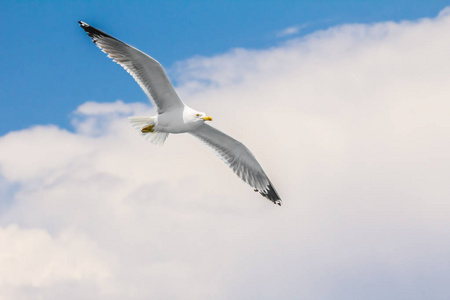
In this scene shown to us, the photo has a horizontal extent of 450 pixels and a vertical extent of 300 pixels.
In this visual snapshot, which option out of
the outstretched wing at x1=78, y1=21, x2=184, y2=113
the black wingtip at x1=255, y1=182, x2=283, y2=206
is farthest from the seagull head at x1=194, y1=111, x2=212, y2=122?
the black wingtip at x1=255, y1=182, x2=283, y2=206

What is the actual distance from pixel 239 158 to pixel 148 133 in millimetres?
2093

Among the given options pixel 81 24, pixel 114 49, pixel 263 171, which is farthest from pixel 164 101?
pixel 263 171

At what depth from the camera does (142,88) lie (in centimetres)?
→ 1255

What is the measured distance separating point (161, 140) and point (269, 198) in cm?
290

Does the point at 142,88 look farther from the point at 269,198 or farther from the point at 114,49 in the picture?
the point at 269,198

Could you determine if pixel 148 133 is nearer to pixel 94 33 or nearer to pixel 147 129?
pixel 147 129

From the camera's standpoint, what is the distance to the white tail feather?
12977mm

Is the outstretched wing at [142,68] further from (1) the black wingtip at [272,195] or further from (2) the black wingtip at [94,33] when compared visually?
(1) the black wingtip at [272,195]

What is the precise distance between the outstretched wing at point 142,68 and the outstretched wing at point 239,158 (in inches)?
49.7

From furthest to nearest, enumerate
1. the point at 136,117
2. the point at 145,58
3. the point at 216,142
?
1. the point at 216,142
2. the point at 136,117
3. the point at 145,58

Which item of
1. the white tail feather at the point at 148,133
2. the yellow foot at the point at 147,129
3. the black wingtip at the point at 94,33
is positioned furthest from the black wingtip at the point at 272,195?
the black wingtip at the point at 94,33

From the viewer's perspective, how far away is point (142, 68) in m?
12.4

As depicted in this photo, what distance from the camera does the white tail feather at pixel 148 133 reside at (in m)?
13.0

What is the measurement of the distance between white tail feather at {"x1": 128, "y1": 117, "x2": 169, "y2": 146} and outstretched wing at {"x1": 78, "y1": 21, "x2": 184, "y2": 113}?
1.34 feet
